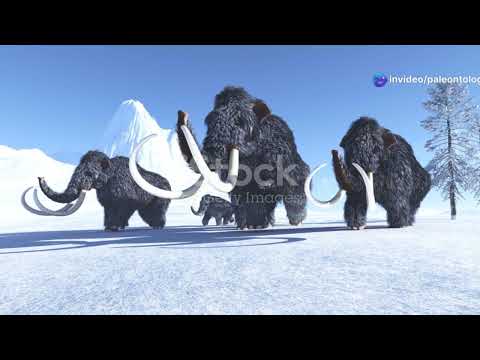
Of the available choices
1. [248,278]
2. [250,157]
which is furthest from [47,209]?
[248,278]

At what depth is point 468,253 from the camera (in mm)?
3014

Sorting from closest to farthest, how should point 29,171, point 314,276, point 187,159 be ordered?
Answer: point 314,276 < point 187,159 < point 29,171

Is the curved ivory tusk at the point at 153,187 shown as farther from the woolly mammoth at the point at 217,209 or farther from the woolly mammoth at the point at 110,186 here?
the woolly mammoth at the point at 217,209

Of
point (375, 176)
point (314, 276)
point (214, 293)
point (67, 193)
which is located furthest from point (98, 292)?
point (375, 176)

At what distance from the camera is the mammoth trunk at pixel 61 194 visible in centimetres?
522

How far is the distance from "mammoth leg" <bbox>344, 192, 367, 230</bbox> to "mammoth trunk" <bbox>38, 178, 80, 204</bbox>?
5081 mm

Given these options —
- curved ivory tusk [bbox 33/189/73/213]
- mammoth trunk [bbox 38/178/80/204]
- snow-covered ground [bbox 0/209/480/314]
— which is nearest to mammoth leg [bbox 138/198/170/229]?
mammoth trunk [bbox 38/178/80/204]

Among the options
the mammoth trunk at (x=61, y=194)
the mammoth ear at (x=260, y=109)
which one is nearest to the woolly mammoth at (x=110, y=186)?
the mammoth trunk at (x=61, y=194)

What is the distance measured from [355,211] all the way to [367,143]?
123 cm

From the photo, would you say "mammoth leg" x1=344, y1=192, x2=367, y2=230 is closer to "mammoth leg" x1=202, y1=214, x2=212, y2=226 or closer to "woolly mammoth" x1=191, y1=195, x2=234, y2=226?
"woolly mammoth" x1=191, y1=195, x2=234, y2=226

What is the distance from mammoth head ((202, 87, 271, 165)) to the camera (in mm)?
4613

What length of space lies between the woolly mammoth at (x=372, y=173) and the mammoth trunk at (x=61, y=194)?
480 cm

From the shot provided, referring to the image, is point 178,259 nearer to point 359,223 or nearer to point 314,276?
point 314,276

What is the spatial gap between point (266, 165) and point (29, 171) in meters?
27.6
